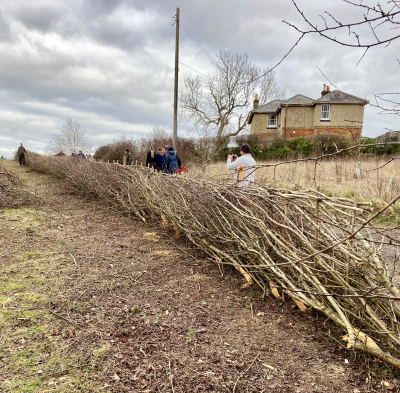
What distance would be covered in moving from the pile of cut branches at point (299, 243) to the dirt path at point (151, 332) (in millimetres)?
253

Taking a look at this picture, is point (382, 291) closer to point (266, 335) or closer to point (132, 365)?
point (266, 335)

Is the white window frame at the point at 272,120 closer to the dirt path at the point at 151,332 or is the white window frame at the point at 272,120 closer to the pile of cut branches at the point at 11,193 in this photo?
the pile of cut branches at the point at 11,193

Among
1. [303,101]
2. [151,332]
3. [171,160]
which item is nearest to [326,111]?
[303,101]

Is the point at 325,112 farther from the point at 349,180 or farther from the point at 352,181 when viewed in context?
the point at 352,181

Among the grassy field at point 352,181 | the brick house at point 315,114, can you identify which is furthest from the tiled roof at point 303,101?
the grassy field at point 352,181

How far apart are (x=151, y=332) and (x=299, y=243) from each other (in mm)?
1865

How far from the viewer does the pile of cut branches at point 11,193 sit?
7.29m

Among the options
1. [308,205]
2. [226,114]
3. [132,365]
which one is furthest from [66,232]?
[226,114]

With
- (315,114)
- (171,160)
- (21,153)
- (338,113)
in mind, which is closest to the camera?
(171,160)

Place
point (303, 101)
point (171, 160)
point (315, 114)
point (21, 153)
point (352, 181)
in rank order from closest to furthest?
point (171, 160)
point (352, 181)
point (21, 153)
point (315, 114)
point (303, 101)

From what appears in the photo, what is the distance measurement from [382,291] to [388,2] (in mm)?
2353

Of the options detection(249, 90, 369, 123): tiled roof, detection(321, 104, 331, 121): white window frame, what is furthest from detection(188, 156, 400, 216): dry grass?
detection(321, 104, 331, 121): white window frame

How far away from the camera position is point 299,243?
11.1ft

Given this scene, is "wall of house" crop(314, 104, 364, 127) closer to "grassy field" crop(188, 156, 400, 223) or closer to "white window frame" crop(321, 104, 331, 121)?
"white window frame" crop(321, 104, 331, 121)
